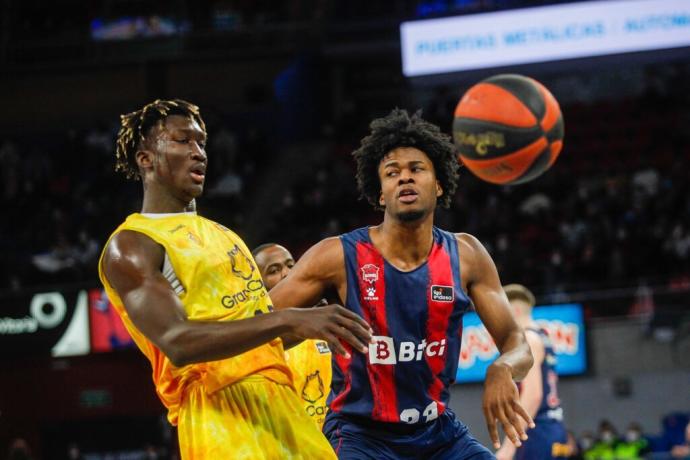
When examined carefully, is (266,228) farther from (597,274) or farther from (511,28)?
(597,274)

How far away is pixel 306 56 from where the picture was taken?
69.1ft

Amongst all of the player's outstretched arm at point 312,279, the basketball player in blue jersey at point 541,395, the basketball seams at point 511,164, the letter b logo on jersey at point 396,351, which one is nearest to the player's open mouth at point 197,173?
the player's outstretched arm at point 312,279

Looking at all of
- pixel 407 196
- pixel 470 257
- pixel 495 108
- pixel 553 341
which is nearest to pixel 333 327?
pixel 407 196

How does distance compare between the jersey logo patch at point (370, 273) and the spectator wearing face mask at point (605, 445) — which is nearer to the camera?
the jersey logo patch at point (370, 273)

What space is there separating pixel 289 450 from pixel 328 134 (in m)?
17.7

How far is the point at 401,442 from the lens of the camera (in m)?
4.23

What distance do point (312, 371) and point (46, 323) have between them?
957 cm

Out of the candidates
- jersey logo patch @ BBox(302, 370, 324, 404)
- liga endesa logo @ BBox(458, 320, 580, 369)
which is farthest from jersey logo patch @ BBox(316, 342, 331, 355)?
liga endesa logo @ BBox(458, 320, 580, 369)

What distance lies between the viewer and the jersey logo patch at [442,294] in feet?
14.2

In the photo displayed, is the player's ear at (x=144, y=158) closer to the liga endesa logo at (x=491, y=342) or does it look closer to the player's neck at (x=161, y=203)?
the player's neck at (x=161, y=203)

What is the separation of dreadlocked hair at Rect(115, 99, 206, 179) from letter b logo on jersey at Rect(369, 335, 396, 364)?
1112 mm

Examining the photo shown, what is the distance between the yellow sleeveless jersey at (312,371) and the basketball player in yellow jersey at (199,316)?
1.71 m

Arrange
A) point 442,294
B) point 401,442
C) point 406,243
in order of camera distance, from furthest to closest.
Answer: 1. point 406,243
2. point 442,294
3. point 401,442

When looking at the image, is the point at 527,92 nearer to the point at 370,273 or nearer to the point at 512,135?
the point at 512,135
